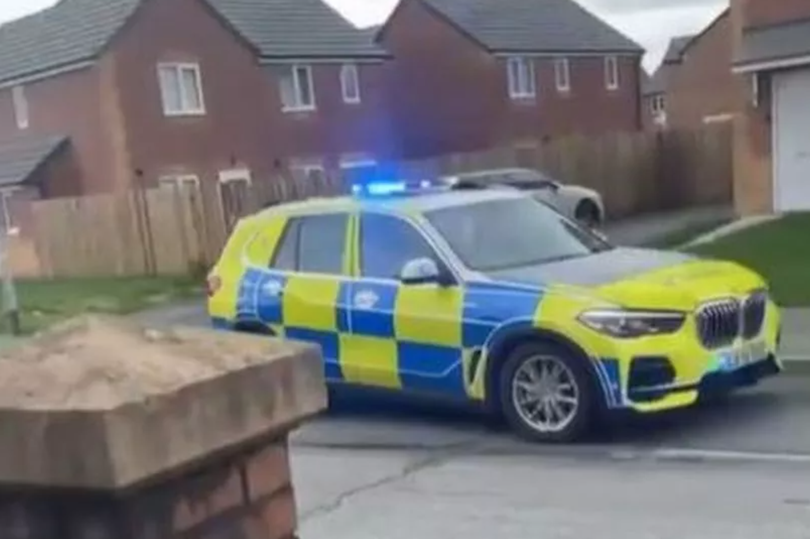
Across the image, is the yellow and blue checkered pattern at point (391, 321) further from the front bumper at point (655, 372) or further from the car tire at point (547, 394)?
the front bumper at point (655, 372)

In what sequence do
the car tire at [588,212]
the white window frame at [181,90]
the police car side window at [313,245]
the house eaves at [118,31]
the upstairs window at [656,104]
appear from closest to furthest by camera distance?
the police car side window at [313,245], the car tire at [588,212], the house eaves at [118,31], the white window frame at [181,90], the upstairs window at [656,104]

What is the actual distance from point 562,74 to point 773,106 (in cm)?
2434

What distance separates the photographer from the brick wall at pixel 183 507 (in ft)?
5.82

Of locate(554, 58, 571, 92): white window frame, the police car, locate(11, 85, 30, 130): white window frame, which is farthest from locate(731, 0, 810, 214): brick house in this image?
locate(554, 58, 571, 92): white window frame

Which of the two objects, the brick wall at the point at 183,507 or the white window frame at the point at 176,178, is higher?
the brick wall at the point at 183,507

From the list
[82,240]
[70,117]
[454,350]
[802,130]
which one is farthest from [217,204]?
[454,350]

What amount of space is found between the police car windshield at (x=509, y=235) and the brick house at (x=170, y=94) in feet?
63.8

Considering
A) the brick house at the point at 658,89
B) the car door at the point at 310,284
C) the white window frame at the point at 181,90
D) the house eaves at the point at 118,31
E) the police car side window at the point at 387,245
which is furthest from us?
the brick house at the point at 658,89

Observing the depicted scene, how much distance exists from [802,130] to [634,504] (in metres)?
16.0

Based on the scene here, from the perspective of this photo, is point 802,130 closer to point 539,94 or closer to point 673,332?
point 673,332

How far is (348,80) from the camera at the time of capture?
38156 millimetres

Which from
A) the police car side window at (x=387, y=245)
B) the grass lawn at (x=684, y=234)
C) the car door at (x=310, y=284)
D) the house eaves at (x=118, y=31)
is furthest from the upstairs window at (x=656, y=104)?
the police car side window at (x=387, y=245)

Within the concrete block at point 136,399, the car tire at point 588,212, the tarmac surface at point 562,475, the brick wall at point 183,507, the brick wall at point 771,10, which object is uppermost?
the brick wall at point 771,10

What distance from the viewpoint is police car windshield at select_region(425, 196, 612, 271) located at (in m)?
9.08
